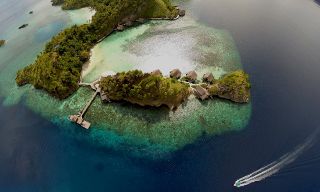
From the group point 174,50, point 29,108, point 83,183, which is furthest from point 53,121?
point 174,50

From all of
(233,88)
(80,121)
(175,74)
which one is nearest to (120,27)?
(175,74)

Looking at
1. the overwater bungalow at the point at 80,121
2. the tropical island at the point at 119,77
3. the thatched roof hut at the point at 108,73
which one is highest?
the tropical island at the point at 119,77

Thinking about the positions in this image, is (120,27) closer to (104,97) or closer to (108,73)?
(108,73)

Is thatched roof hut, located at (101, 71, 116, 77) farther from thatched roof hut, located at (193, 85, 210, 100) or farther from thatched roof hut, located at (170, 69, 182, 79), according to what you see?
thatched roof hut, located at (193, 85, 210, 100)

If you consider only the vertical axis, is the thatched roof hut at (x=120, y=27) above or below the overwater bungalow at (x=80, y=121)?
above

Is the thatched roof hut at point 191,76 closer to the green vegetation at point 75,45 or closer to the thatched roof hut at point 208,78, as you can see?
the thatched roof hut at point 208,78

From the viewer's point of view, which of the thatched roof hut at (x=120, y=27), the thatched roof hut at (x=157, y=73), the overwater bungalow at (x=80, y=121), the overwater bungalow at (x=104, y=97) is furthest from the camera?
the thatched roof hut at (x=120, y=27)

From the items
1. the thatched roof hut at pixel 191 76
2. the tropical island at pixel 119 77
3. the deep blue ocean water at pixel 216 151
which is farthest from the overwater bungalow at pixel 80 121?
the thatched roof hut at pixel 191 76
